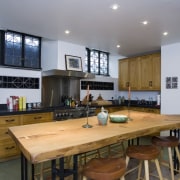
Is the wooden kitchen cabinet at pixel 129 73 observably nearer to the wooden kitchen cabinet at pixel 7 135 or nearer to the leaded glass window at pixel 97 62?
the leaded glass window at pixel 97 62

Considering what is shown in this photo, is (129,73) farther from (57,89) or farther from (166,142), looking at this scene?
(166,142)

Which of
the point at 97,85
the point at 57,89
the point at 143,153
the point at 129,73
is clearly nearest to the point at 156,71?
the point at 129,73

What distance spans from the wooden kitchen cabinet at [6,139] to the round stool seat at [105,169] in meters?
2.23

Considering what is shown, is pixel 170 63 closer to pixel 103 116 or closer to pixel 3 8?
pixel 103 116

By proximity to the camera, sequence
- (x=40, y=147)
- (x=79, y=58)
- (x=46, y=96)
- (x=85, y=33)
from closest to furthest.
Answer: (x=40, y=147) → (x=85, y=33) → (x=46, y=96) → (x=79, y=58)

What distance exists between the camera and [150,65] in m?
5.23

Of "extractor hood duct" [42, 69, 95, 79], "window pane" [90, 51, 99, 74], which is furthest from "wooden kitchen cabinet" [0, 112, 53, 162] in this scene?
"window pane" [90, 51, 99, 74]

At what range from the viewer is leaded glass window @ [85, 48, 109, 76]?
5.60 metres

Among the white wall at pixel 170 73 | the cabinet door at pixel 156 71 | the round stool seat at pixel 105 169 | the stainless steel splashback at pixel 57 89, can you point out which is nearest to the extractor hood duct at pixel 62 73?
the stainless steel splashback at pixel 57 89

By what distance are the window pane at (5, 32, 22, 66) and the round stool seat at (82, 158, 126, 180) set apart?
318 centimetres

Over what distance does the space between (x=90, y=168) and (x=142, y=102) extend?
443 centimetres

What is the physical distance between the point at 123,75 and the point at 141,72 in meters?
0.72

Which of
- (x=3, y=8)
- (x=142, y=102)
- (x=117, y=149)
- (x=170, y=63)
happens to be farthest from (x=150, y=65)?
(x=3, y=8)

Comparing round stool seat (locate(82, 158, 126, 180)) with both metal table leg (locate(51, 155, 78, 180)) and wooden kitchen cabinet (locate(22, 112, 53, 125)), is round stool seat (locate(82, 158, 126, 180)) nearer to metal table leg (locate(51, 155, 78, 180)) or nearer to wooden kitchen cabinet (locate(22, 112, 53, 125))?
metal table leg (locate(51, 155, 78, 180))
